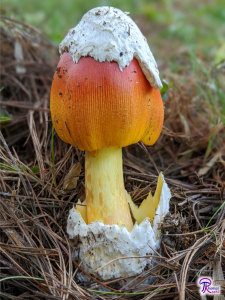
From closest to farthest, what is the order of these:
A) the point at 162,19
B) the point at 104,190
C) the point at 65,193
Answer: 1. the point at 104,190
2. the point at 65,193
3. the point at 162,19

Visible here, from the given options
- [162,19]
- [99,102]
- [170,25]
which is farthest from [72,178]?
[162,19]

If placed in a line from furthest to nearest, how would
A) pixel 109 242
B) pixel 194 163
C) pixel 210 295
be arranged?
pixel 194 163 → pixel 109 242 → pixel 210 295

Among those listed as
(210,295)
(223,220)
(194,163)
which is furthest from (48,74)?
(210,295)

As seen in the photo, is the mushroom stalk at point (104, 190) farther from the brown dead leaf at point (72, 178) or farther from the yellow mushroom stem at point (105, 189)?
the brown dead leaf at point (72, 178)

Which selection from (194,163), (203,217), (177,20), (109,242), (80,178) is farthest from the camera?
(177,20)

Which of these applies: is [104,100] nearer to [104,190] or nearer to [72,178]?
[104,190]

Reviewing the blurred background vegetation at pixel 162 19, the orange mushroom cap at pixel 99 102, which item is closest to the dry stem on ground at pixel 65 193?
the orange mushroom cap at pixel 99 102

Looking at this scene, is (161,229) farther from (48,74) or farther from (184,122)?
(48,74)
